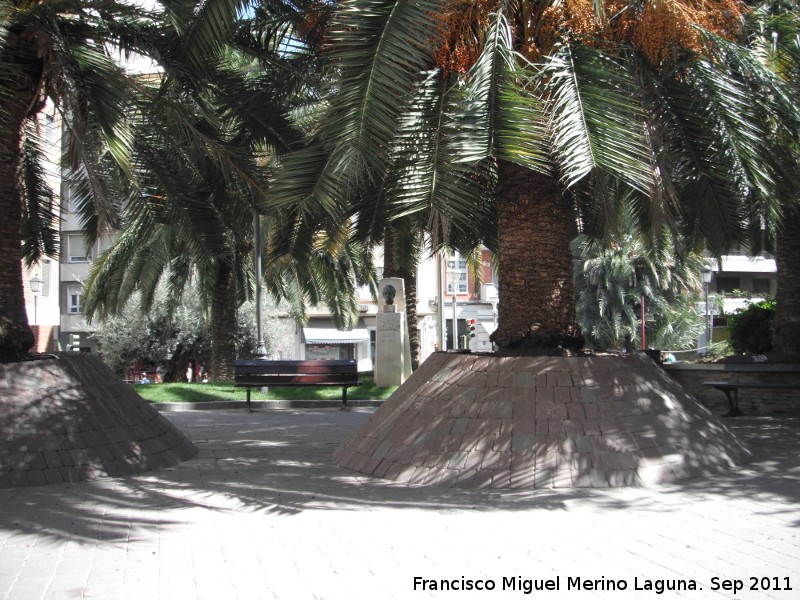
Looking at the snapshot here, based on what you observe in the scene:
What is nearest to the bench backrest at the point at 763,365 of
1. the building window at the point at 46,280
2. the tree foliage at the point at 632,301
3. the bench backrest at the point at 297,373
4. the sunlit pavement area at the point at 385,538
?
the sunlit pavement area at the point at 385,538

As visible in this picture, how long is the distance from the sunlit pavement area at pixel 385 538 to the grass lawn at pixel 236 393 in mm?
7796

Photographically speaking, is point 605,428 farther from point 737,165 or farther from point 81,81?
point 81,81

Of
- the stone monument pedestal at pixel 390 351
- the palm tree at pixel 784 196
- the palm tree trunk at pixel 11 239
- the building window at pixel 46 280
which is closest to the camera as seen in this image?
the palm tree trunk at pixel 11 239

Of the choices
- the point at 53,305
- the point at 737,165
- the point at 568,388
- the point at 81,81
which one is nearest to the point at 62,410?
the point at 81,81

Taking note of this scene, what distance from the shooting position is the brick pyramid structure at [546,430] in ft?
21.1

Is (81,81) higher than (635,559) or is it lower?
higher

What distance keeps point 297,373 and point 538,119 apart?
24.7 feet

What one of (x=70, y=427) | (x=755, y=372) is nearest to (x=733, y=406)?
(x=755, y=372)

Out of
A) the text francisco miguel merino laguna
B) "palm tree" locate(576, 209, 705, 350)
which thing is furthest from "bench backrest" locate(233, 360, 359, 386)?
"palm tree" locate(576, 209, 705, 350)

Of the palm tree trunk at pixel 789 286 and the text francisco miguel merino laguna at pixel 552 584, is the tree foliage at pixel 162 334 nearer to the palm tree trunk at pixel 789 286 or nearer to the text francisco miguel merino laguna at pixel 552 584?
the palm tree trunk at pixel 789 286

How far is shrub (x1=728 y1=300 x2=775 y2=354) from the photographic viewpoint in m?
14.8

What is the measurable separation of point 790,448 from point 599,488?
3058 mm

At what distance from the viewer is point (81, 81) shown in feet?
25.6

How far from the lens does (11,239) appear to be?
7.73 meters
